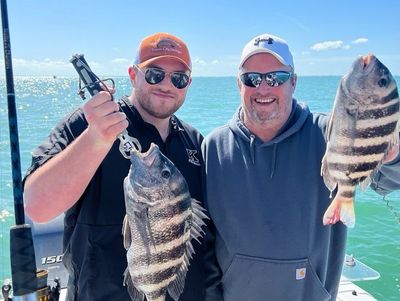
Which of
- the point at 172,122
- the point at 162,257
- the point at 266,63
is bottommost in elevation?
the point at 162,257

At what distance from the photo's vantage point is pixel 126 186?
196 centimetres

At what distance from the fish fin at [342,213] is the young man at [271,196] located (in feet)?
1.49

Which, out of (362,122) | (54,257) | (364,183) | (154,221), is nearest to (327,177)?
(364,183)

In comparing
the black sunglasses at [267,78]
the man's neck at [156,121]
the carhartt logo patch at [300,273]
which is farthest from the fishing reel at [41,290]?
the black sunglasses at [267,78]

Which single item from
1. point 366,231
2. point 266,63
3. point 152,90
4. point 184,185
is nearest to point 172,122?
point 152,90

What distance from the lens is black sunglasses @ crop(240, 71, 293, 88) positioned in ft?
9.00

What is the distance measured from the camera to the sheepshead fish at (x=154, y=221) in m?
1.92

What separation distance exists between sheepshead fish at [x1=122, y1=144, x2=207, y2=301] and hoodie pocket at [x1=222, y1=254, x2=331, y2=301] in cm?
77

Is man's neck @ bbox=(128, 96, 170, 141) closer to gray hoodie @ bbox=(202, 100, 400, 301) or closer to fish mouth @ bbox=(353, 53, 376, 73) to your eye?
gray hoodie @ bbox=(202, 100, 400, 301)

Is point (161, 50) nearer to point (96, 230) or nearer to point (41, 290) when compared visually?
point (96, 230)

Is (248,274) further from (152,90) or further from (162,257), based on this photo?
(152,90)

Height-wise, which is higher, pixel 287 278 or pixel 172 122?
pixel 172 122

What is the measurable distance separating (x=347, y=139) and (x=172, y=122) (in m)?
1.32

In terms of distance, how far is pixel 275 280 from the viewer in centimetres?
261
